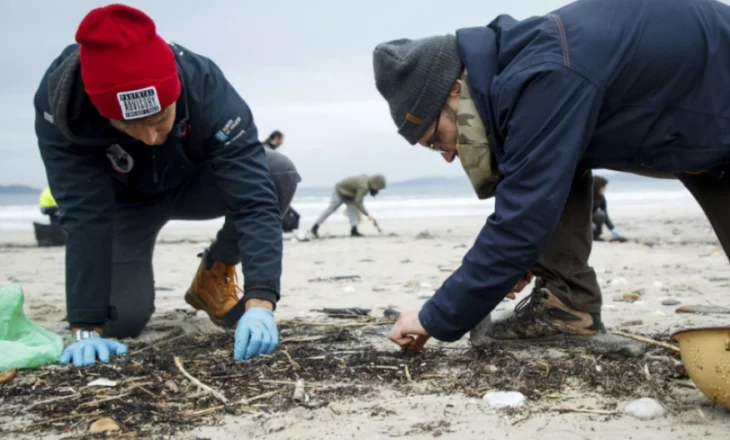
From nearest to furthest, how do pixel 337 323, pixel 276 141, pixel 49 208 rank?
pixel 337 323 → pixel 49 208 → pixel 276 141

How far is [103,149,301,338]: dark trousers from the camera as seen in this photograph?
3.68m

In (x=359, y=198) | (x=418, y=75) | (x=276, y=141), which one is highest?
(x=418, y=75)

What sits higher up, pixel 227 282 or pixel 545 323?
pixel 545 323

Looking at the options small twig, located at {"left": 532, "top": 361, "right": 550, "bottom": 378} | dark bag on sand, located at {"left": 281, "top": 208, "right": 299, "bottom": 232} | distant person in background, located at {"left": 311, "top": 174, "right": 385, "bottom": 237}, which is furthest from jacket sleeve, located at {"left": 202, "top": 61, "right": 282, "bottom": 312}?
distant person in background, located at {"left": 311, "top": 174, "right": 385, "bottom": 237}

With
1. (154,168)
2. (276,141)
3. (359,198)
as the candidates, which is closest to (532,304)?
(154,168)

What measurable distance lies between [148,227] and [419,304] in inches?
66.9

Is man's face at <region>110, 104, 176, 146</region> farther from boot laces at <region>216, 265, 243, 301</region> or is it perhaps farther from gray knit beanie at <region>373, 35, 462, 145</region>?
boot laces at <region>216, 265, 243, 301</region>

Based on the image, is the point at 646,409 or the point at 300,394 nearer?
the point at 646,409

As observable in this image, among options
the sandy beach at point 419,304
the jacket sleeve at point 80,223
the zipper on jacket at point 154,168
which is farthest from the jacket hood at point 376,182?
the jacket sleeve at point 80,223

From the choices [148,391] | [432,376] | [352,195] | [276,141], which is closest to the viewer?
[148,391]

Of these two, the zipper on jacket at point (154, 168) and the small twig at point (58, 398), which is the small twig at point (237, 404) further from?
the zipper on jacket at point (154, 168)

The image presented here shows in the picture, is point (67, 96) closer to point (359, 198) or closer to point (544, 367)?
point (544, 367)

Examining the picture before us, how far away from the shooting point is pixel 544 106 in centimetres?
199

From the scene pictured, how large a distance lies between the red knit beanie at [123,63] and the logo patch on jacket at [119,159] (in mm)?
464
